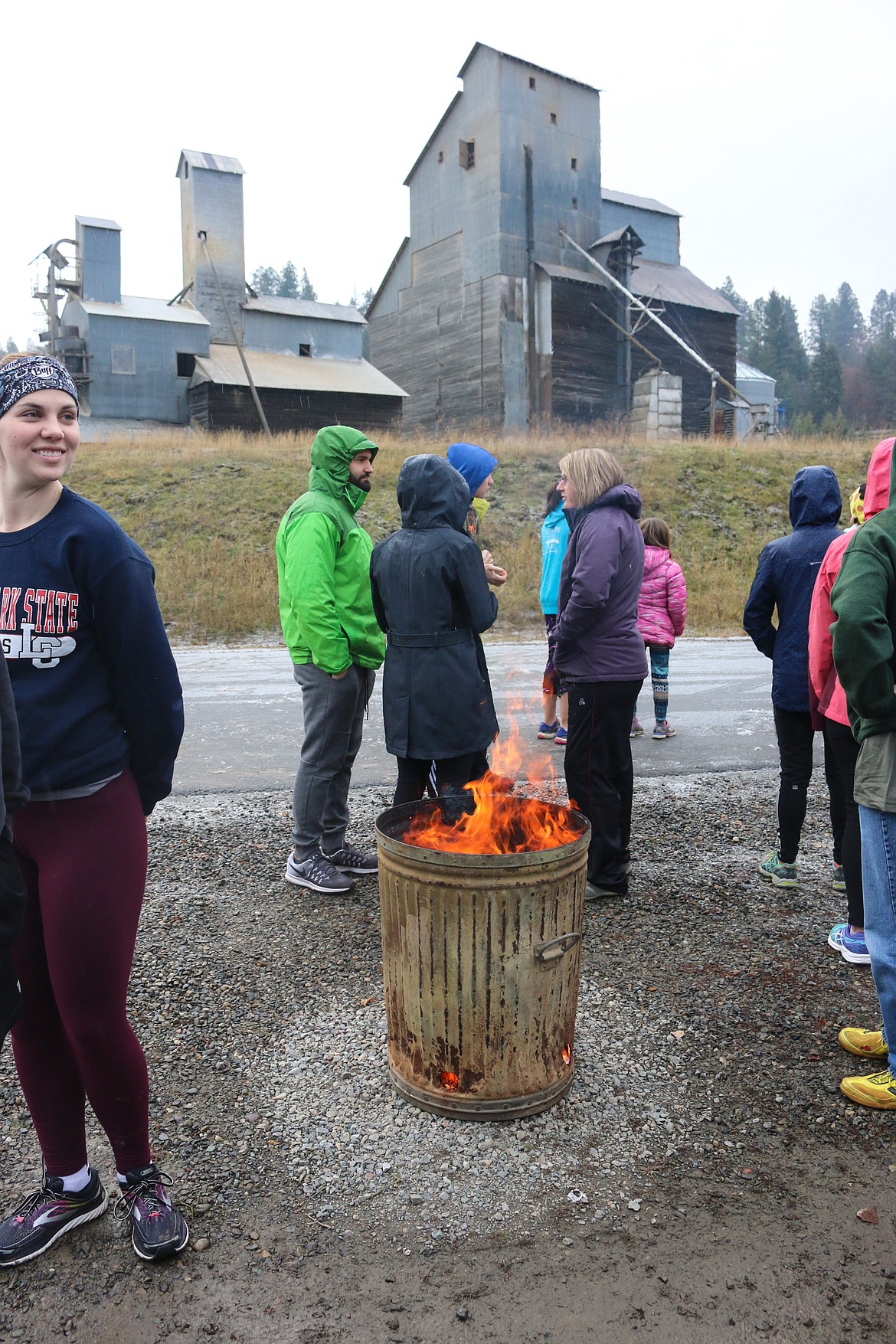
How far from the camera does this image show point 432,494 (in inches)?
164

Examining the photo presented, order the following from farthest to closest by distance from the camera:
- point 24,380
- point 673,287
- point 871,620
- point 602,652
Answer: point 673,287 → point 602,652 → point 871,620 → point 24,380

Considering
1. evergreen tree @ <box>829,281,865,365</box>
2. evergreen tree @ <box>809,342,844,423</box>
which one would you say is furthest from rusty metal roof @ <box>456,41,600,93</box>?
evergreen tree @ <box>829,281,865,365</box>

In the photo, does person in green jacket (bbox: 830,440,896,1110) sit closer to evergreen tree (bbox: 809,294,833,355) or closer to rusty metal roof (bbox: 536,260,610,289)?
rusty metal roof (bbox: 536,260,610,289)

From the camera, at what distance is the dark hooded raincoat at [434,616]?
415 centimetres

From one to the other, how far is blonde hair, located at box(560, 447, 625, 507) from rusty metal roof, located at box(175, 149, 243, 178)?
37.2 m

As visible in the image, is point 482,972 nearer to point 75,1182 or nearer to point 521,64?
point 75,1182

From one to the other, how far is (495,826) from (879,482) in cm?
167

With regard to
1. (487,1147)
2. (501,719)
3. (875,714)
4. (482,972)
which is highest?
(875,714)

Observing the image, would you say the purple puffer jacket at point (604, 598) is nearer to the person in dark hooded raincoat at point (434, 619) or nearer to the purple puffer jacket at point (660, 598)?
the person in dark hooded raincoat at point (434, 619)

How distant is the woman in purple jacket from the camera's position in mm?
4793

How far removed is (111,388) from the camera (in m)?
34.2

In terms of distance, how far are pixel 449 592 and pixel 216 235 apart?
37.2m

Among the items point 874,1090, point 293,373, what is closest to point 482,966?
point 874,1090

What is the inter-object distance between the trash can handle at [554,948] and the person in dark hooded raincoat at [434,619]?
1.33m
